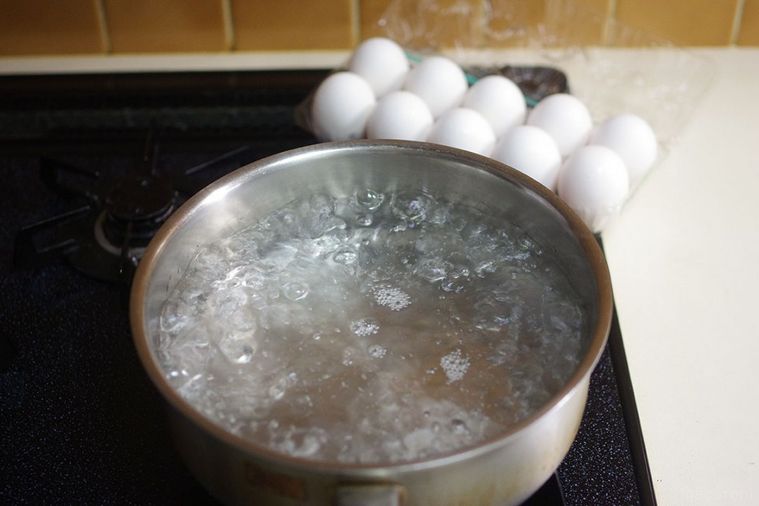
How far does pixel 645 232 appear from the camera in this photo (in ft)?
3.33

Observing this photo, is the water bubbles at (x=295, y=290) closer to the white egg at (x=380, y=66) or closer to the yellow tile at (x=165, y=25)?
the white egg at (x=380, y=66)

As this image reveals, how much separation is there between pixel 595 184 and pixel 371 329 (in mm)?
356

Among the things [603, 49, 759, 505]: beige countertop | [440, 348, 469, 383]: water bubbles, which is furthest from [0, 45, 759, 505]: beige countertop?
[440, 348, 469, 383]: water bubbles

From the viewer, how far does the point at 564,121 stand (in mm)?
1031

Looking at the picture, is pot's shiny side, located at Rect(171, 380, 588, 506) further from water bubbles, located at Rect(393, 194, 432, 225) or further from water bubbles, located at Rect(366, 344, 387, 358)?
water bubbles, located at Rect(393, 194, 432, 225)

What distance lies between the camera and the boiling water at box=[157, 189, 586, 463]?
2.12ft

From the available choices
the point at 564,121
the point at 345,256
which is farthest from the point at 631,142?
the point at 345,256

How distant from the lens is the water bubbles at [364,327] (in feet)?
2.45

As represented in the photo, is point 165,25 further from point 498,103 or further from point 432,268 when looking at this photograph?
point 432,268

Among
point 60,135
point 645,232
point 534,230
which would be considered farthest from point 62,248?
point 645,232

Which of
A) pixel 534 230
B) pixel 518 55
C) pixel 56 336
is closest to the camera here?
pixel 534 230

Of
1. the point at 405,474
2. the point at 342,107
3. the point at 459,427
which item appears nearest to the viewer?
the point at 405,474

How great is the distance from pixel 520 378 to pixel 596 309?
9 centimetres

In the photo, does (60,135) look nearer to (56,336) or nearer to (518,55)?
(56,336)
